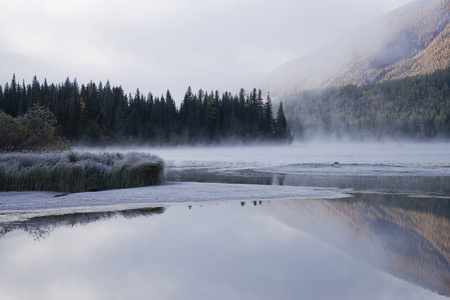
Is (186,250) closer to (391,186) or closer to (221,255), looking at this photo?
(221,255)

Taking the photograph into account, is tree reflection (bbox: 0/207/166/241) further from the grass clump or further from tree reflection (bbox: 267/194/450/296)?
the grass clump

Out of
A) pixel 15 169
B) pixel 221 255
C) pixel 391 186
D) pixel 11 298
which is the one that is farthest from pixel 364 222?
pixel 15 169

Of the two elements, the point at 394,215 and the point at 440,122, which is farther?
the point at 440,122

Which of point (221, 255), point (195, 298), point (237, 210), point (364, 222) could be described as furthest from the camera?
point (237, 210)

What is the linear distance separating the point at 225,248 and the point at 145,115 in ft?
394

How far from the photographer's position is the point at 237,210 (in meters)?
10.8

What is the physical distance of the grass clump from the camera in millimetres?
14789

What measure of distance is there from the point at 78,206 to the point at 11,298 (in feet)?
23.4

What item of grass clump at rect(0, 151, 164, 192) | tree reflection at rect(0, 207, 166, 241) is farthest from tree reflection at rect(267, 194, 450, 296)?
grass clump at rect(0, 151, 164, 192)

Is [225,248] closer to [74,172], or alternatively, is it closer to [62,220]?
[62,220]

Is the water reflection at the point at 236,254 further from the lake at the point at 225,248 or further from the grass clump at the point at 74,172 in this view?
the grass clump at the point at 74,172

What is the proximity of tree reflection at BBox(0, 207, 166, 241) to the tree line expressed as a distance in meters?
91.2

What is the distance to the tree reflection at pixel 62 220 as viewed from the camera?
26.7 feet

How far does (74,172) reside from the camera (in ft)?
51.1
